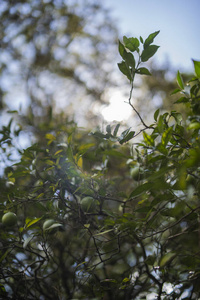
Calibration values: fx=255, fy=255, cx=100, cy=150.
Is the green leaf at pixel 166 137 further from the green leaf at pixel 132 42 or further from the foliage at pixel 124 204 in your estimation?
the green leaf at pixel 132 42

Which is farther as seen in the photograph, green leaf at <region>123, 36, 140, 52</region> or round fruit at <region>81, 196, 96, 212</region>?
round fruit at <region>81, 196, 96, 212</region>

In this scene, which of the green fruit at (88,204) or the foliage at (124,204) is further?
the green fruit at (88,204)

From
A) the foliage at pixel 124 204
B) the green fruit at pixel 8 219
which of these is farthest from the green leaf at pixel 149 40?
the green fruit at pixel 8 219

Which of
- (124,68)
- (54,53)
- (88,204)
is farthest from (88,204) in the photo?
(54,53)

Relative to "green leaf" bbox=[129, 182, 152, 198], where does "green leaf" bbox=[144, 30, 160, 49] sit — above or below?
above

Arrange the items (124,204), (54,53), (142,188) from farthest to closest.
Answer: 1. (54,53)
2. (124,204)
3. (142,188)

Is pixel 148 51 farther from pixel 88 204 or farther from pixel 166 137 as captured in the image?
pixel 88 204

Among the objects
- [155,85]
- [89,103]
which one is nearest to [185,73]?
[155,85]

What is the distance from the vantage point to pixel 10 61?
1.75 metres

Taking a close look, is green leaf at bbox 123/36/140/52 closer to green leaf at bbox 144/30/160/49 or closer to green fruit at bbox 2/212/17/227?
green leaf at bbox 144/30/160/49

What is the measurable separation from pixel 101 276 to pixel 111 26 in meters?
1.59

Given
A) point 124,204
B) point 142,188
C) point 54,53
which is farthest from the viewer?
point 54,53

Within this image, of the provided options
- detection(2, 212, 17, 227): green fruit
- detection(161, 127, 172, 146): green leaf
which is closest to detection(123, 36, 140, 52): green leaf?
detection(161, 127, 172, 146): green leaf

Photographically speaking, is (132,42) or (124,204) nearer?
(132,42)
